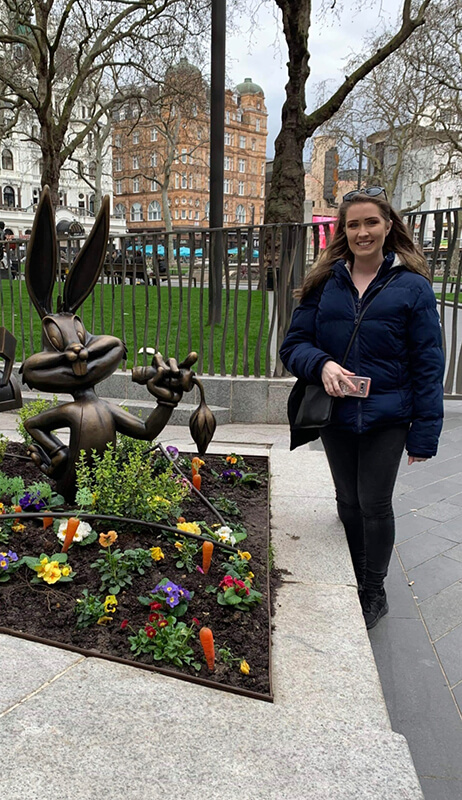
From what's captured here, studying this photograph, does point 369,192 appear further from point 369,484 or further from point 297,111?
point 297,111

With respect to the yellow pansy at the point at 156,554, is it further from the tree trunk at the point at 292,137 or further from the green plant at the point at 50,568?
the tree trunk at the point at 292,137

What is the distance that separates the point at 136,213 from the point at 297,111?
77.2 metres

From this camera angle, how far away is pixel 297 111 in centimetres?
1209

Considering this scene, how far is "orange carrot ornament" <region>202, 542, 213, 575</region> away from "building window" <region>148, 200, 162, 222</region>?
3354 inches

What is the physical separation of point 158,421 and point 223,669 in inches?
56.0

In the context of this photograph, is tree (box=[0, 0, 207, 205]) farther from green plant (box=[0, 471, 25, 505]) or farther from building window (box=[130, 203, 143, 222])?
building window (box=[130, 203, 143, 222])

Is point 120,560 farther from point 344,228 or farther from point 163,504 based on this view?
point 344,228

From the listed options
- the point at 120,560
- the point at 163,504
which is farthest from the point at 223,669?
the point at 163,504

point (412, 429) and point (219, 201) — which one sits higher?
point (219, 201)

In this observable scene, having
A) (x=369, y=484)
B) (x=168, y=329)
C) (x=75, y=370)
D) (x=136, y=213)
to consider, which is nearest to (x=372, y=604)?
(x=369, y=484)

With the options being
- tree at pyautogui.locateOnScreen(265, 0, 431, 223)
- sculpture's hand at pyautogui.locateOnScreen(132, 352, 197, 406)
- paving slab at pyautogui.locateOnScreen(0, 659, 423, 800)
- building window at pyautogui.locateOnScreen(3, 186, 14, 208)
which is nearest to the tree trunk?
tree at pyautogui.locateOnScreen(265, 0, 431, 223)

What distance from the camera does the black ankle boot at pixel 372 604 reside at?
10.5 feet

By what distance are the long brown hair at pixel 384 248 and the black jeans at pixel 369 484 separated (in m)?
0.73

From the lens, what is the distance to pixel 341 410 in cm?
292
